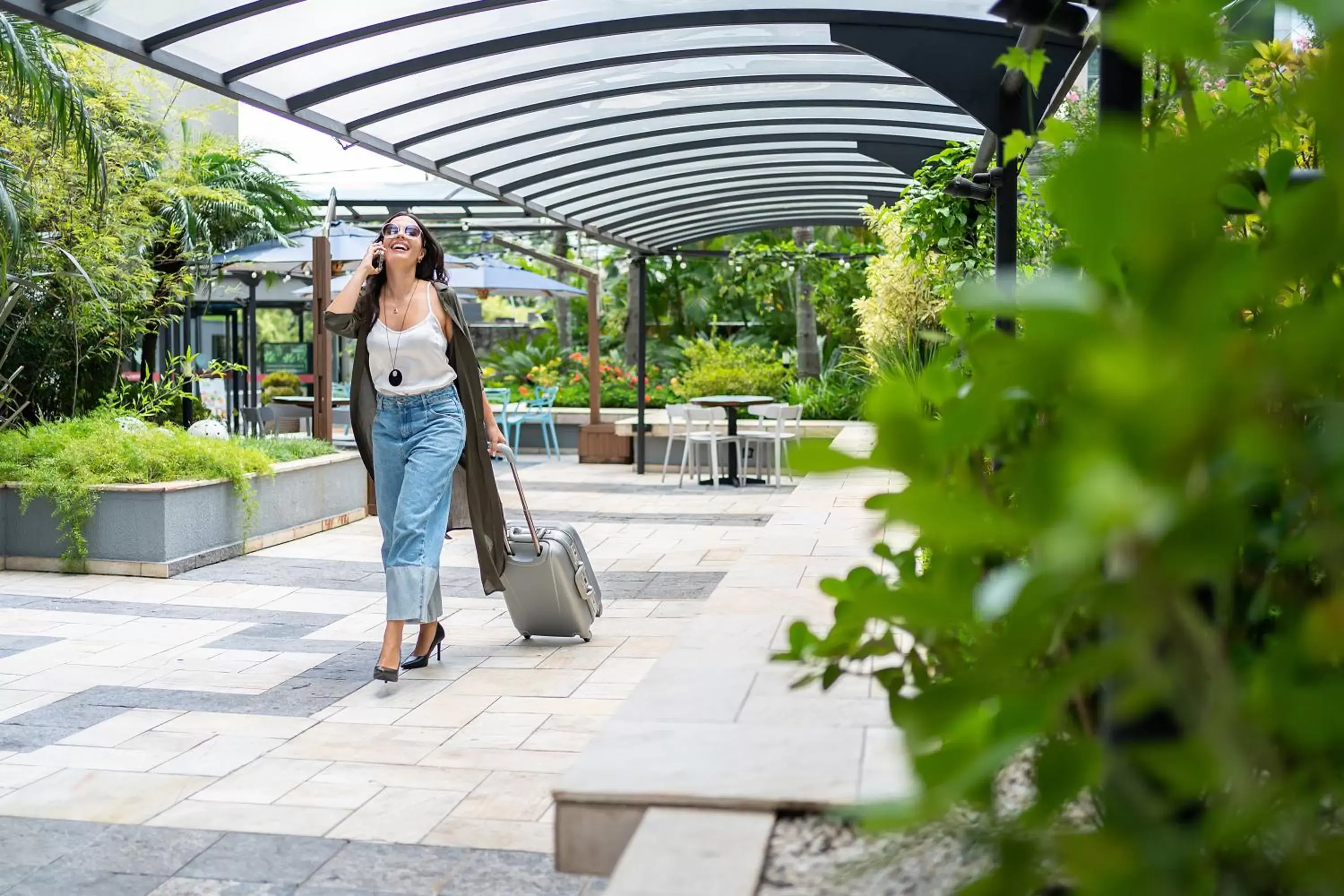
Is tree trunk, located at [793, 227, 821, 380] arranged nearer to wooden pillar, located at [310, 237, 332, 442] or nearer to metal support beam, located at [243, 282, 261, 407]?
metal support beam, located at [243, 282, 261, 407]

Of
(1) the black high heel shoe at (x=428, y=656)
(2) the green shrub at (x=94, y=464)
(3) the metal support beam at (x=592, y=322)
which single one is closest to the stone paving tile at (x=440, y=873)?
(1) the black high heel shoe at (x=428, y=656)

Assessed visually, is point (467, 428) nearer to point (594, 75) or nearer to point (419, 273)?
point (419, 273)

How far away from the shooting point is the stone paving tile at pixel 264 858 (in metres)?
3.11

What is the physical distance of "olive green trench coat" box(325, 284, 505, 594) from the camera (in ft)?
16.7

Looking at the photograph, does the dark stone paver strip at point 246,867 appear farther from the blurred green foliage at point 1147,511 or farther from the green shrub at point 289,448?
the green shrub at point 289,448

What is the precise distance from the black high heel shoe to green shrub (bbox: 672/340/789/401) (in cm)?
1010

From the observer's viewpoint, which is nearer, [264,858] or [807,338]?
[264,858]

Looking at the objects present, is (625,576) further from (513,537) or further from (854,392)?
(854,392)

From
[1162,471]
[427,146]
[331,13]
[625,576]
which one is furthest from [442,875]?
[427,146]

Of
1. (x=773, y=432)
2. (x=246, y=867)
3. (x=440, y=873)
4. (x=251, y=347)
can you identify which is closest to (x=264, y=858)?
(x=246, y=867)

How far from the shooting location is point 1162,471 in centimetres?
75

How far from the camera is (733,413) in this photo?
1283 cm

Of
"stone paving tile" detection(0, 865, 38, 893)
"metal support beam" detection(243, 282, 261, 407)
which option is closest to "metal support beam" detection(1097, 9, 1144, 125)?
"stone paving tile" detection(0, 865, 38, 893)

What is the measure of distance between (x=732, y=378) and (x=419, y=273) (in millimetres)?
10643
